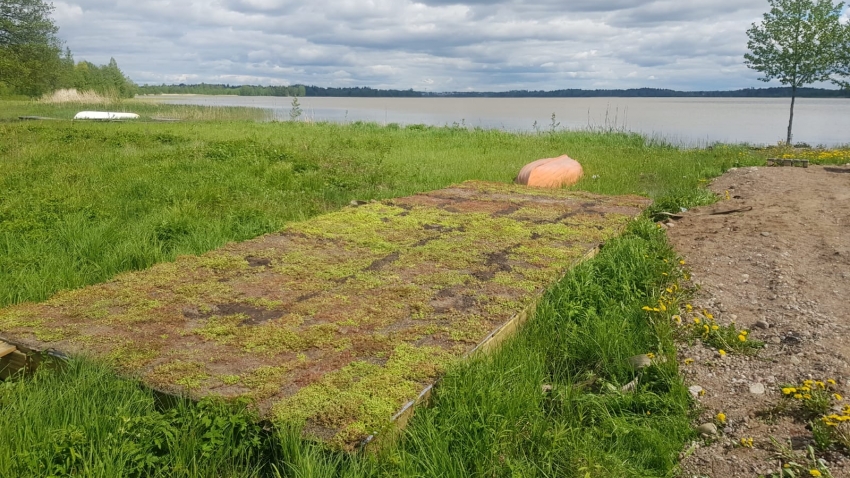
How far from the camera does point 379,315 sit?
3.54 m

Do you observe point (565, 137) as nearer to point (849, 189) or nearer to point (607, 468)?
point (849, 189)

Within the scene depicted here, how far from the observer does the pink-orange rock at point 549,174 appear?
912cm

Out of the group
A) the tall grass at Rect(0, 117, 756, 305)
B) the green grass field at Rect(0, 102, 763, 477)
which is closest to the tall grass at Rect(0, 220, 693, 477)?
the green grass field at Rect(0, 102, 763, 477)

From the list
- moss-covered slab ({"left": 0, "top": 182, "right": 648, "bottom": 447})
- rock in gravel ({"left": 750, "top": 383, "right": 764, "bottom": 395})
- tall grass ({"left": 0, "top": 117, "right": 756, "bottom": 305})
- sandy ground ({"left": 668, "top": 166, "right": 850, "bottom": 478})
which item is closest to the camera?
sandy ground ({"left": 668, "top": 166, "right": 850, "bottom": 478})

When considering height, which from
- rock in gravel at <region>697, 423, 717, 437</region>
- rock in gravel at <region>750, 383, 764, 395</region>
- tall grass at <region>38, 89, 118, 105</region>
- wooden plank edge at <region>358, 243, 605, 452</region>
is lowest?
rock in gravel at <region>697, 423, 717, 437</region>

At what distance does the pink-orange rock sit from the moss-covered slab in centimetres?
334

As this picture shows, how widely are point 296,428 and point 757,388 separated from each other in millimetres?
2263

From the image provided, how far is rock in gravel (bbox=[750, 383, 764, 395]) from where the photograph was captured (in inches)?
115

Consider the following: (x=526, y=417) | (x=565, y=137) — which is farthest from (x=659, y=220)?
(x=565, y=137)

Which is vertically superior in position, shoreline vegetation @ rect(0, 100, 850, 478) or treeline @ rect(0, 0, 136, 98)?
treeline @ rect(0, 0, 136, 98)

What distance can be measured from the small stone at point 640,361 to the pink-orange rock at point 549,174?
19.0 ft

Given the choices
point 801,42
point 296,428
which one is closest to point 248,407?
point 296,428

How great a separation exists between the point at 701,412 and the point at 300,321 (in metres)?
2.16

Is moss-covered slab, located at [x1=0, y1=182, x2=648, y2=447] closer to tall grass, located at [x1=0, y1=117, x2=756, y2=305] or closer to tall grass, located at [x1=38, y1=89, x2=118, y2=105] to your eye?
tall grass, located at [x1=0, y1=117, x2=756, y2=305]
